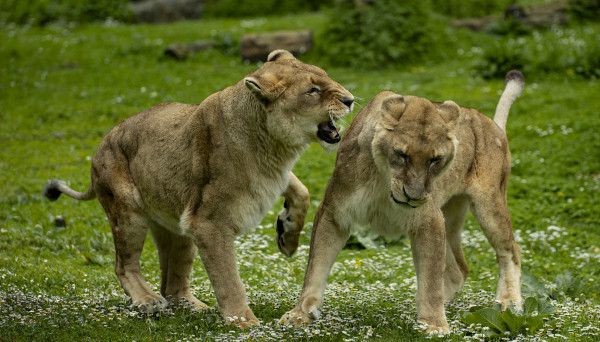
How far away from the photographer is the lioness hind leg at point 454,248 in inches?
306

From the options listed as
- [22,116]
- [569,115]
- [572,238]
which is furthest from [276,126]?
[22,116]

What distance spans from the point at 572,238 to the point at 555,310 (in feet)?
12.1

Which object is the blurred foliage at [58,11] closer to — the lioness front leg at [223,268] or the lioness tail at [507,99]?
the lioness tail at [507,99]

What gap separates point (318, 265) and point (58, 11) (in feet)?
65.3

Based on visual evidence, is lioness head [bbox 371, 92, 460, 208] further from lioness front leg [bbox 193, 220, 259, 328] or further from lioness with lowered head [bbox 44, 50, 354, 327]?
lioness front leg [bbox 193, 220, 259, 328]

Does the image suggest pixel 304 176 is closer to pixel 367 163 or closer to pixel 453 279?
pixel 453 279

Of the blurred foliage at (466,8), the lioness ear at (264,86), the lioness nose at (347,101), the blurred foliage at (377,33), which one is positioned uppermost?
the blurred foliage at (466,8)

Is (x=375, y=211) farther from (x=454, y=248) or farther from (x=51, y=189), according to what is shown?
(x=51, y=189)

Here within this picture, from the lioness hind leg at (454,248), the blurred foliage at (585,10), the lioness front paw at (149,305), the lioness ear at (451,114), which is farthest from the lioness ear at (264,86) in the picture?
the blurred foliage at (585,10)

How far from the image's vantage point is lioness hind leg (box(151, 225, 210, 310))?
24.9 ft

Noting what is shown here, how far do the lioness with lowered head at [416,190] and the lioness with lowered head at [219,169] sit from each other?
0.40m

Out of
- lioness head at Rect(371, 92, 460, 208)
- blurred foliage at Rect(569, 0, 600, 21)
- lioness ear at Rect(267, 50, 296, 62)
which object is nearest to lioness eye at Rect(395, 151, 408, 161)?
lioness head at Rect(371, 92, 460, 208)

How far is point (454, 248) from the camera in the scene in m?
8.01

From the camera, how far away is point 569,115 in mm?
14211
